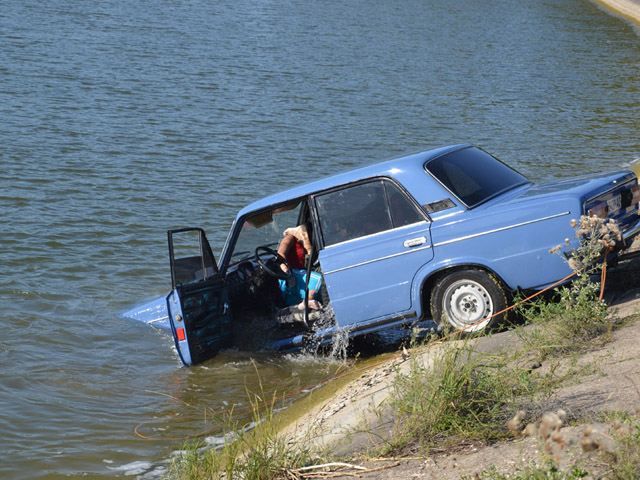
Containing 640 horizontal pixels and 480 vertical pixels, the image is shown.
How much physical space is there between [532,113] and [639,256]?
58.1 feet

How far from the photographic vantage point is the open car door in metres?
9.45

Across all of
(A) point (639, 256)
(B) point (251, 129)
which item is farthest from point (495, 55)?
(A) point (639, 256)

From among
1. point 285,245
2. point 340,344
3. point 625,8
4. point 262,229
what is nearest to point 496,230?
point 340,344

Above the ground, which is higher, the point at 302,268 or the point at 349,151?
the point at 349,151

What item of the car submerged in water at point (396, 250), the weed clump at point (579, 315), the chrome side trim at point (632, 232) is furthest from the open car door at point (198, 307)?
the chrome side trim at point (632, 232)

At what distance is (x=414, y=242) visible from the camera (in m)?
8.70

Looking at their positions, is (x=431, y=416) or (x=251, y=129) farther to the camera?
(x=251, y=129)

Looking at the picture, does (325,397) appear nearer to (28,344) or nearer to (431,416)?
(431,416)

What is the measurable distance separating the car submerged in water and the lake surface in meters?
0.59

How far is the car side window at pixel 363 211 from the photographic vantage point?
29.3 ft

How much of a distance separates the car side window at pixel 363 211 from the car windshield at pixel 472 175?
396 millimetres

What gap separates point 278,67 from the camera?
30.4 metres

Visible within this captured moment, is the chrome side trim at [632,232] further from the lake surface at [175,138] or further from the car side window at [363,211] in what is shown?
the lake surface at [175,138]

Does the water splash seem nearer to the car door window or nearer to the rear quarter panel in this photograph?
the car door window
